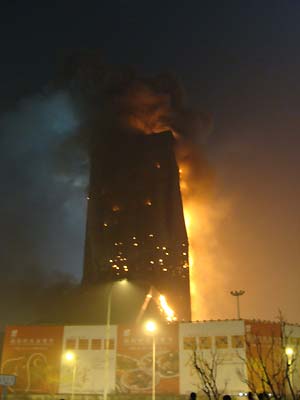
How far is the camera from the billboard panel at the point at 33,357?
48.3 metres

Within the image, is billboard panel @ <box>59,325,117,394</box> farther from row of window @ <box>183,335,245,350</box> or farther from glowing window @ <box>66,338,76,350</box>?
row of window @ <box>183,335,245,350</box>

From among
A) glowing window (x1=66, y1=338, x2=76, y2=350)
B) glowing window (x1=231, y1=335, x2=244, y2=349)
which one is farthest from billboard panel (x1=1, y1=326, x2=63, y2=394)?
glowing window (x1=231, y1=335, x2=244, y2=349)

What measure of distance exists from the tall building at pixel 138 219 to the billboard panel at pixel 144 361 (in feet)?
103

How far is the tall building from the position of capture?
85.2 metres

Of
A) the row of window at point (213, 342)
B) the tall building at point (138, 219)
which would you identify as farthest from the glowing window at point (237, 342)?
the tall building at point (138, 219)

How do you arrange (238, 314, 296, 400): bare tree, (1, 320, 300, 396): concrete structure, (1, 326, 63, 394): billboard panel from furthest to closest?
1. (1, 326, 63, 394): billboard panel
2. (1, 320, 300, 396): concrete structure
3. (238, 314, 296, 400): bare tree

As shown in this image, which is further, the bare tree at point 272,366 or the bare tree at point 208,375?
the bare tree at point 208,375

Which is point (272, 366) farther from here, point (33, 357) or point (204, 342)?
point (33, 357)

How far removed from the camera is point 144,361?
4747 centimetres

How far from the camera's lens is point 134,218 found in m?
90.3

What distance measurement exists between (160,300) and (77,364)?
31.0 metres

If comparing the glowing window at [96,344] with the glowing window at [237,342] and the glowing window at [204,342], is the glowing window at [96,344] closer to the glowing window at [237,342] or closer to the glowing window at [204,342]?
the glowing window at [204,342]

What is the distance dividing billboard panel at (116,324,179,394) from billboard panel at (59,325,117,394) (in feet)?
3.07

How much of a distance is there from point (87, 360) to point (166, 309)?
31735 mm
